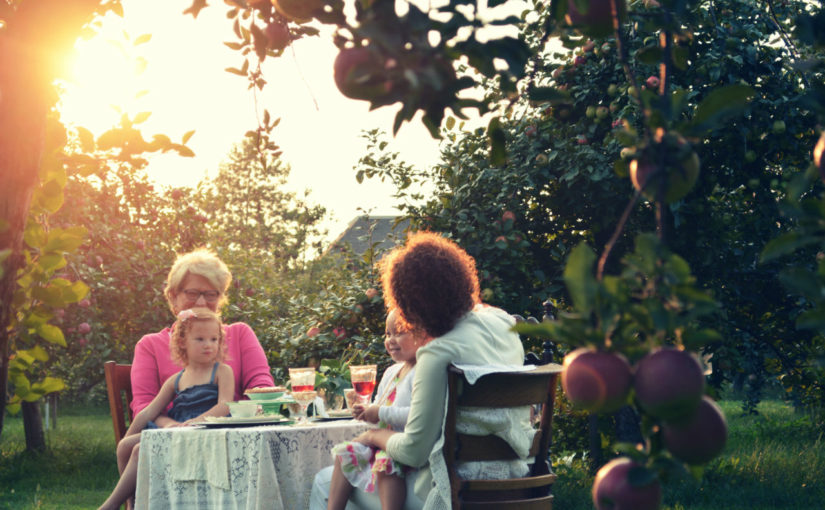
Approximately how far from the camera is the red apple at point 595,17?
0.85 metres

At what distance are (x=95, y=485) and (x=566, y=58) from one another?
564 centimetres

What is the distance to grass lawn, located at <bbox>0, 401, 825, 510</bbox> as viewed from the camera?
5254 millimetres

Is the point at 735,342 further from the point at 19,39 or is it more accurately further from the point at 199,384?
the point at 19,39

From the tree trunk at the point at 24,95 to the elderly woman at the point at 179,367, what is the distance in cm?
302

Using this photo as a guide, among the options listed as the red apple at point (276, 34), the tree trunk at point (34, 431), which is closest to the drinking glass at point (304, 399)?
the red apple at point (276, 34)

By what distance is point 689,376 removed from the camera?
67 cm

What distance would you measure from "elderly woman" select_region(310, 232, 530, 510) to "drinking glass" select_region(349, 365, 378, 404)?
0.34 meters

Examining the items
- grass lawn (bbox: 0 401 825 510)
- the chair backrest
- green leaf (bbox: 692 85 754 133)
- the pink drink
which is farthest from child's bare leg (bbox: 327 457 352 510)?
green leaf (bbox: 692 85 754 133)

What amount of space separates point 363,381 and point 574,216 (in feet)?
8.57

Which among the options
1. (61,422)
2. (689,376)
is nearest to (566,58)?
(689,376)

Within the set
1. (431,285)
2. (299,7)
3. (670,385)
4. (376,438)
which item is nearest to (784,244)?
(670,385)

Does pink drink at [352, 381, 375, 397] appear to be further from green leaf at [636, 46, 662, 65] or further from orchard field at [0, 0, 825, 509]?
green leaf at [636, 46, 662, 65]

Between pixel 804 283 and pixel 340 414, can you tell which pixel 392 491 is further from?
pixel 804 283

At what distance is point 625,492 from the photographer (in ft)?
2.38
